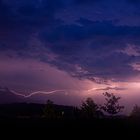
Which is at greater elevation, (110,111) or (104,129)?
(110,111)

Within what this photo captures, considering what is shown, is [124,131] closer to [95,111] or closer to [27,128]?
[27,128]

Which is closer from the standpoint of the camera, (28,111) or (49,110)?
(49,110)

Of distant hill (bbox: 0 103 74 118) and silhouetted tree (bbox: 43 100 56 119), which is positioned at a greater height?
distant hill (bbox: 0 103 74 118)

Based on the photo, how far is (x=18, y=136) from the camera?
2455cm

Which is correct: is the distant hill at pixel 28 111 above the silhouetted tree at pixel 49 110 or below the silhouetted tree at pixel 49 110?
above

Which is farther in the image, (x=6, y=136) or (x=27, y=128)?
(x=27, y=128)

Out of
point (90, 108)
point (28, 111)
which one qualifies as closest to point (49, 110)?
point (90, 108)

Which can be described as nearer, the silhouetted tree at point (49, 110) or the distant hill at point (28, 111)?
the silhouetted tree at point (49, 110)

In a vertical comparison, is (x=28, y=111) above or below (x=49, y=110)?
above

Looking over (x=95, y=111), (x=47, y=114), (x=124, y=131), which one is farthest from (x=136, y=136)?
(x=95, y=111)

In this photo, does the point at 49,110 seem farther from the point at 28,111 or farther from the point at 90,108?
the point at 28,111

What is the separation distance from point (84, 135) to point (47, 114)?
49048 mm

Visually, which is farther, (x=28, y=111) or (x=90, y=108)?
(x=28, y=111)

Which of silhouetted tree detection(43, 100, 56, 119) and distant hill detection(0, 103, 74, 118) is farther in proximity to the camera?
distant hill detection(0, 103, 74, 118)
